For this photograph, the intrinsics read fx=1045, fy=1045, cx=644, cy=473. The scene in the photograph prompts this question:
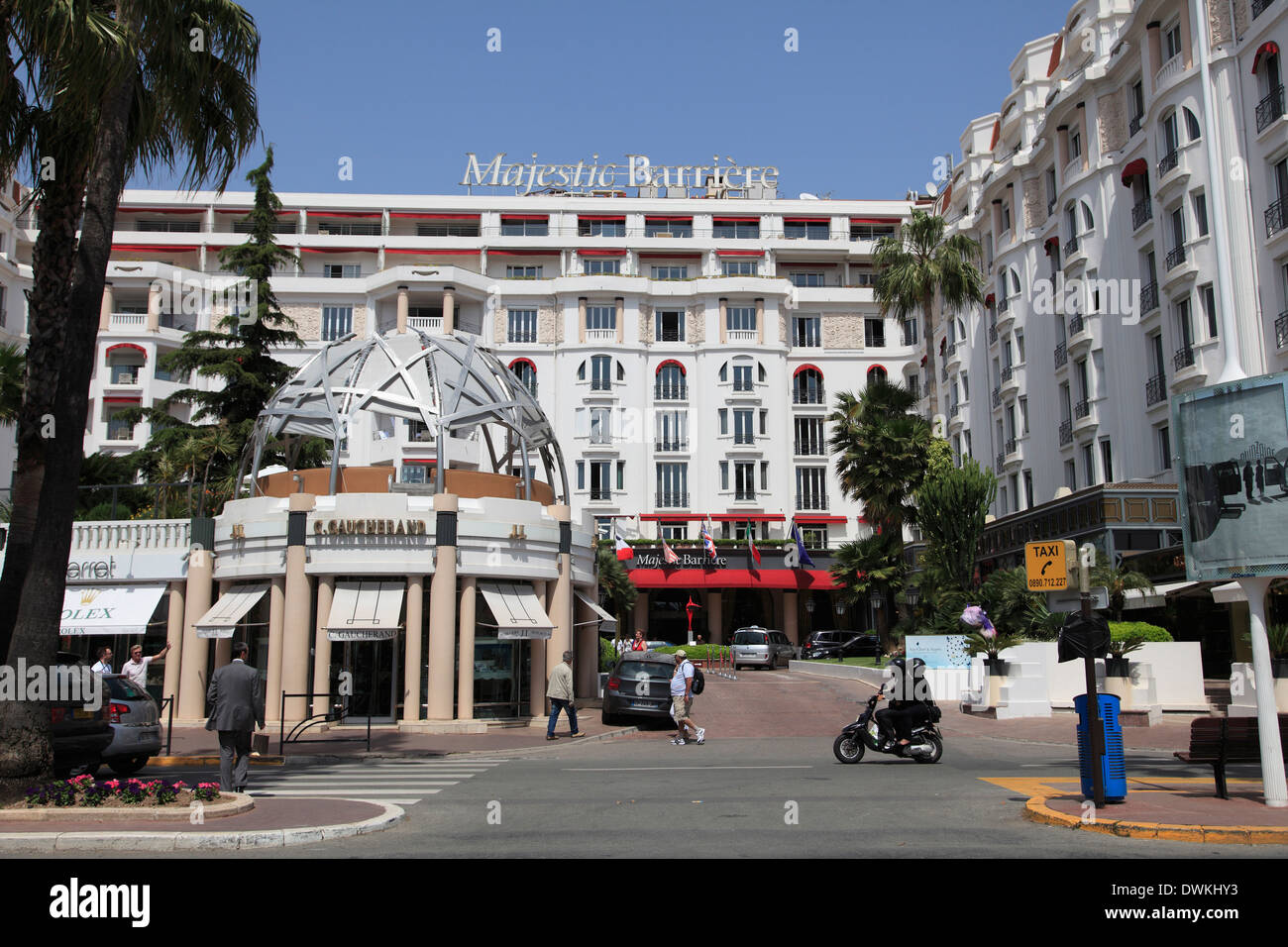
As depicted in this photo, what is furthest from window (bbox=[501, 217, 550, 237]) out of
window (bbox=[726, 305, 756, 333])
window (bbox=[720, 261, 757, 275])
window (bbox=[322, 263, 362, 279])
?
window (bbox=[726, 305, 756, 333])

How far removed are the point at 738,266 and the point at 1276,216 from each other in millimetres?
40623

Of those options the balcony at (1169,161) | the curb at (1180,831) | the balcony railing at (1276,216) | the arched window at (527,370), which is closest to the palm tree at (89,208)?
the curb at (1180,831)

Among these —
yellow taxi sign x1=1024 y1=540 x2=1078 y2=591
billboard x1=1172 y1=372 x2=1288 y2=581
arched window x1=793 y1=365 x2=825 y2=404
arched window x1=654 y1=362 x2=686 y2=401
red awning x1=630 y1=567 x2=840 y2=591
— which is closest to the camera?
billboard x1=1172 y1=372 x2=1288 y2=581

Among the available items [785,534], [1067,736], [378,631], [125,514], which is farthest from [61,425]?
[785,534]

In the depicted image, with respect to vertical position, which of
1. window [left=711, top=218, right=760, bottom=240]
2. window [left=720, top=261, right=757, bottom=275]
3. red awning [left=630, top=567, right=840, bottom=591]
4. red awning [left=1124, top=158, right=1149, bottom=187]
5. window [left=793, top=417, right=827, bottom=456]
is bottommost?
red awning [left=630, top=567, right=840, bottom=591]

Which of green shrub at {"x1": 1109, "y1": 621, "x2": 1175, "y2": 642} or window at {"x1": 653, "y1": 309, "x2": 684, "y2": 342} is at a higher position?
window at {"x1": 653, "y1": 309, "x2": 684, "y2": 342}

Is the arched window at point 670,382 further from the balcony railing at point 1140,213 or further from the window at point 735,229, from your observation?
the balcony railing at point 1140,213

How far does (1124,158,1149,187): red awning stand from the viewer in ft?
114

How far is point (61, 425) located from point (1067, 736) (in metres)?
18.3

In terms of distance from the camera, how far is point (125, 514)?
38406 millimetres

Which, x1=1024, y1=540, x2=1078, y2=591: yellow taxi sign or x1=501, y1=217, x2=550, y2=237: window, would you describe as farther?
x1=501, y1=217, x2=550, y2=237: window

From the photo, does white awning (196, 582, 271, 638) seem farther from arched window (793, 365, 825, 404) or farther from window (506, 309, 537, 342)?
arched window (793, 365, 825, 404)

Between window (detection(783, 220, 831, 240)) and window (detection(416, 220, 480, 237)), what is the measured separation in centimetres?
2022

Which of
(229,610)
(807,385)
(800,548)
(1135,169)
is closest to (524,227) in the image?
(807,385)
